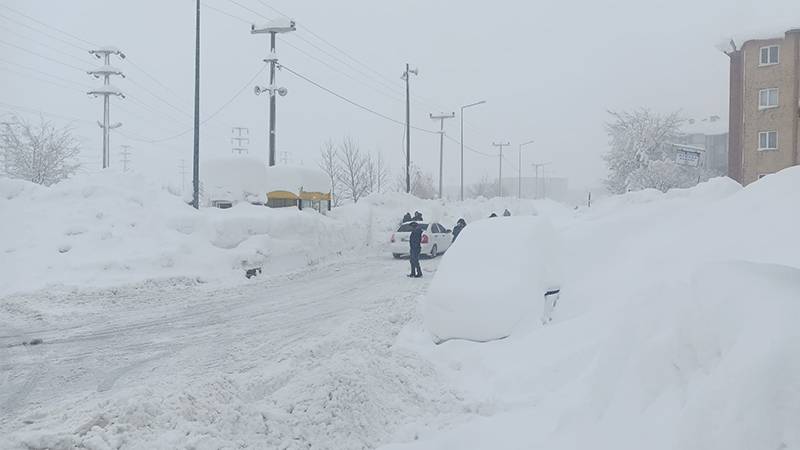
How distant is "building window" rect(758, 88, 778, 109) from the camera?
1252 inches

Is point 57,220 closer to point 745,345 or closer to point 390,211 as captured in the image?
point 745,345

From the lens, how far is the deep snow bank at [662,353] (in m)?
3.72

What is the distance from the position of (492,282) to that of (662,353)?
4323 mm

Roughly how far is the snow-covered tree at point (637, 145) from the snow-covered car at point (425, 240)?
2814 centimetres

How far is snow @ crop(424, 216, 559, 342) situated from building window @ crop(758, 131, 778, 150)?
26.6 m

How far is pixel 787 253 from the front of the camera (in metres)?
7.84

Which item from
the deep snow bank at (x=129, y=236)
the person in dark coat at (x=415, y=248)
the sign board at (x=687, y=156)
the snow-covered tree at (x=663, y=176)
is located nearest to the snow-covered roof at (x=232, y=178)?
the deep snow bank at (x=129, y=236)

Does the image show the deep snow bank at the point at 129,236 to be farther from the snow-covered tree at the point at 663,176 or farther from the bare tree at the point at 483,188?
the bare tree at the point at 483,188

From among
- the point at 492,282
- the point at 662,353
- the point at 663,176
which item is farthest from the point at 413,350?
the point at 663,176

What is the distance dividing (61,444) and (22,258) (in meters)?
12.0

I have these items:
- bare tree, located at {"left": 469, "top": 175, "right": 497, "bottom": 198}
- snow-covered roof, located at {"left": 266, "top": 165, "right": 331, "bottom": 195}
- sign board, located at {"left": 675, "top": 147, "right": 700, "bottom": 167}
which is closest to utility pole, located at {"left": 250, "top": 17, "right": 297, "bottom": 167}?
snow-covered roof, located at {"left": 266, "top": 165, "right": 331, "bottom": 195}

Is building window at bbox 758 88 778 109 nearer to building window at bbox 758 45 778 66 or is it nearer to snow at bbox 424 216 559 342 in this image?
building window at bbox 758 45 778 66

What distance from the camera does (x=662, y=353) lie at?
187 inches

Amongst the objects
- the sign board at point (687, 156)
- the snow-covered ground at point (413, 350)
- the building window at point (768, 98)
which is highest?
the building window at point (768, 98)
